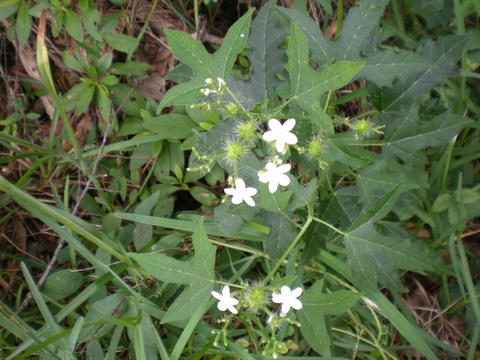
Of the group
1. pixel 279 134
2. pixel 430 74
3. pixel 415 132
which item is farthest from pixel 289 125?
pixel 430 74

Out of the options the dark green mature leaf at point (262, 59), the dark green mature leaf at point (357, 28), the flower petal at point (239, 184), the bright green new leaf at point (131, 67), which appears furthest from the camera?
the bright green new leaf at point (131, 67)

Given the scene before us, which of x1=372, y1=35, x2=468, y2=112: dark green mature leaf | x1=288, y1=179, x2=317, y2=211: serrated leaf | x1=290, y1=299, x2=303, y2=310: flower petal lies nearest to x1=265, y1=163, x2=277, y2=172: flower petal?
x1=288, y1=179, x2=317, y2=211: serrated leaf

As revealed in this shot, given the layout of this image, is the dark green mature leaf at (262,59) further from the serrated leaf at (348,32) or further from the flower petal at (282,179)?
the flower petal at (282,179)

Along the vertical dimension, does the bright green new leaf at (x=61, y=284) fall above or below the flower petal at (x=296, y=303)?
below

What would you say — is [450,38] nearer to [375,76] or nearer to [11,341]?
[375,76]

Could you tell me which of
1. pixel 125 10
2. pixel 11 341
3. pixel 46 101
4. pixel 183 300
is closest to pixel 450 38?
pixel 183 300

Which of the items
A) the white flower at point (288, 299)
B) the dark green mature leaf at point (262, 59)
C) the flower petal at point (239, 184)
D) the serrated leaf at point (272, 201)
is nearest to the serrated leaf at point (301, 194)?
the serrated leaf at point (272, 201)
